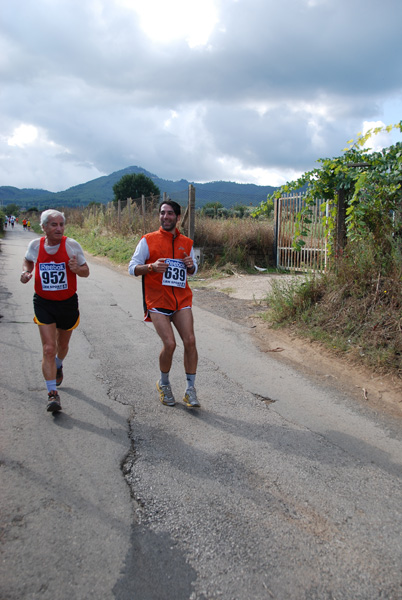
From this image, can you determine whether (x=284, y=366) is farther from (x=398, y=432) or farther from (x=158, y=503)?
(x=158, y=503)

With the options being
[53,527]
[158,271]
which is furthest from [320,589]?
[158,271]

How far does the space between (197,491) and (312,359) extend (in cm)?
340

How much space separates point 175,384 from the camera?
4.87 meters

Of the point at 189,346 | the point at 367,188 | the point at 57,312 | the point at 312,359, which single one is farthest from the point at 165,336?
the point at 367,188

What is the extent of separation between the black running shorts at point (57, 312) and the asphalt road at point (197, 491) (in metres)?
0.73

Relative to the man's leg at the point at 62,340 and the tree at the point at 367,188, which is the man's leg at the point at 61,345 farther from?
the tree at the point at 367,188

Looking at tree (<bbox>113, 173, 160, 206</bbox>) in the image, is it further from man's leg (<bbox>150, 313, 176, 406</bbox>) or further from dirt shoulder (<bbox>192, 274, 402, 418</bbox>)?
man's leg (<bbox>150, 313, 176, 406</bbox>)

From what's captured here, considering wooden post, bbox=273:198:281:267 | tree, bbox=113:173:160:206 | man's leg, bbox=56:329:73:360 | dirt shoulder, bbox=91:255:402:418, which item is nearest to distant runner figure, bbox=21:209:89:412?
man's leg, bbox=56:329:73:360

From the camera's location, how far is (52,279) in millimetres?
4188

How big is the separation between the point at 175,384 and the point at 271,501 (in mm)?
2218

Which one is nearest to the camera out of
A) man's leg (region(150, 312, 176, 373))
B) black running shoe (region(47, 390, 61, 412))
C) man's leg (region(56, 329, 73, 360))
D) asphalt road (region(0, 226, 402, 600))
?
asphalt road (region(0, 226, 402, 600))

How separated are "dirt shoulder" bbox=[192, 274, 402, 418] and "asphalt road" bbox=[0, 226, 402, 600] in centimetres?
29

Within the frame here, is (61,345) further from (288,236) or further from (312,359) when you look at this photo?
(288,236)

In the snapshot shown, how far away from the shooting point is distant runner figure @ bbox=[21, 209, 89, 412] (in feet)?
13.5
